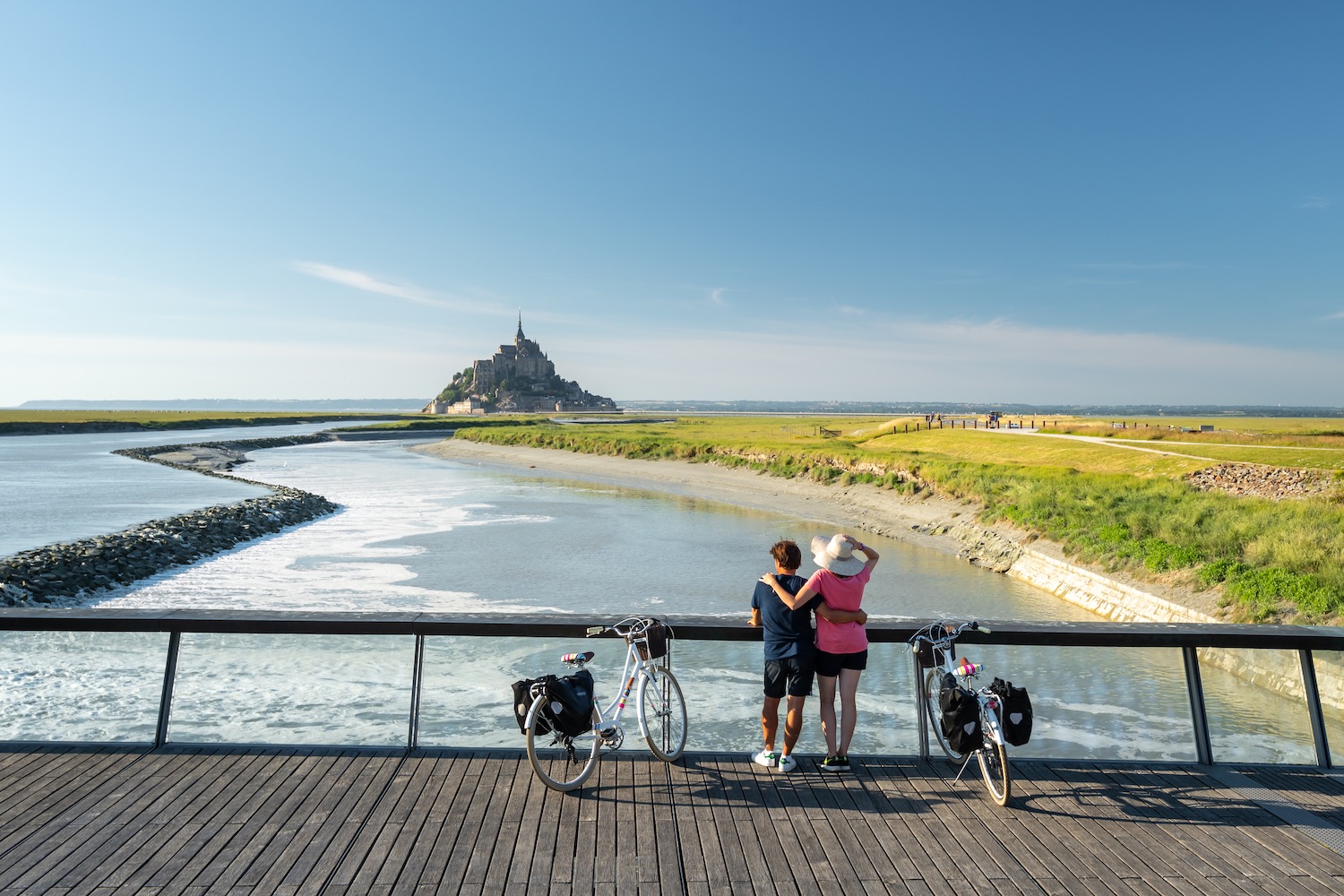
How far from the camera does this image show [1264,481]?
2911 centimetres

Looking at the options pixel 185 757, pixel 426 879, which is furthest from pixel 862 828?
pixel 185 757

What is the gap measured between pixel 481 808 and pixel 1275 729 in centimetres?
616

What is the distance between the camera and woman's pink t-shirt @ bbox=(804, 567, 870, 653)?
584 cm

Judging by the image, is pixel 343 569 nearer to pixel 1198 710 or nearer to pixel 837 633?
pixel 837 633

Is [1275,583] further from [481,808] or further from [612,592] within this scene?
[481,808]

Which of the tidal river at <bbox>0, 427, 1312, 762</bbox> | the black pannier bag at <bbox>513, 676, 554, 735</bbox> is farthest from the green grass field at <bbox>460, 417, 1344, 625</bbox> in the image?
the black pannier bag at <bbox>513, 676, 554, 735</bbox>

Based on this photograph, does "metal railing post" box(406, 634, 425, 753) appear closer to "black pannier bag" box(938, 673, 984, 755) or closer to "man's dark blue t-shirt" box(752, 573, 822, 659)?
"man's dark blue t-shirt" box(752, 573, 822, 659)

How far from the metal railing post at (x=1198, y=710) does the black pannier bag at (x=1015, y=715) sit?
1662 millimetres

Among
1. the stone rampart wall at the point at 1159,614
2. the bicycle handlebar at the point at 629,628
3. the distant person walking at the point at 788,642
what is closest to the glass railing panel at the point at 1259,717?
the stone rampart wall at the point at 1159,614

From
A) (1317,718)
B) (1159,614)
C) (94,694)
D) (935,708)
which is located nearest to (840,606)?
(935,708)

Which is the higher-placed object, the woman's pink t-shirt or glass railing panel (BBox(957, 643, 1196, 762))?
the woman's pink t-shirt

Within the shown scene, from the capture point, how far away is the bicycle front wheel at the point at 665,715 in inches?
239

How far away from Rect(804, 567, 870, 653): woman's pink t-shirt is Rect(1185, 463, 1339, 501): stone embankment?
26.7 meters

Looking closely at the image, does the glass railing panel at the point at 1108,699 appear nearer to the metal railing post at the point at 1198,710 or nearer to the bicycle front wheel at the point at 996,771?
the metal railing post at the point at 1198,710
